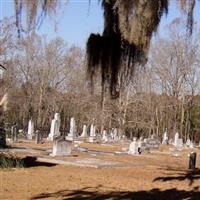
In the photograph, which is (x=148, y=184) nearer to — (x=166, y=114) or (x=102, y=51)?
(x=102, y=51)

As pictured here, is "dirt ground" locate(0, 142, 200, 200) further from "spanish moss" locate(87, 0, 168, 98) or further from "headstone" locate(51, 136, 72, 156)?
"headstone" locate(51, 136, 72, 156)

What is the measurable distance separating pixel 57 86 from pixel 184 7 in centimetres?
6216

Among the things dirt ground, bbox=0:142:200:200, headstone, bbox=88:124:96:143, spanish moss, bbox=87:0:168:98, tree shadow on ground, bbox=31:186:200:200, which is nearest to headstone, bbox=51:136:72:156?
dirt ground, bbox=0:142:200:200

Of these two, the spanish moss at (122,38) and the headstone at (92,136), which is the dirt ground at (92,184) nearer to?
the spanish moss at (122,38)

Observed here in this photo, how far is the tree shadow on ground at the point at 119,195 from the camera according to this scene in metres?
10.4

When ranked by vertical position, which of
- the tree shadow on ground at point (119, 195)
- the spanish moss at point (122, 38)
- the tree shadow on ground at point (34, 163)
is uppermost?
the spanish moss at point (122, 38)

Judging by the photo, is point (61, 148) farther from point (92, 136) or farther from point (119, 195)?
point (92, 136)

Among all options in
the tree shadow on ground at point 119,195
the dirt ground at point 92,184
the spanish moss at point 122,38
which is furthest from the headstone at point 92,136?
the spanish moss at point 122,38

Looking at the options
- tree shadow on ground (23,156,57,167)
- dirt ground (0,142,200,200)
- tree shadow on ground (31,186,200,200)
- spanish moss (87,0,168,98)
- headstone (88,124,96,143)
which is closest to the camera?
spanish moss (87,0,168,98)

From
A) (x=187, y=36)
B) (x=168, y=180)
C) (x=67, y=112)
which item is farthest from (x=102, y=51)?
(x=67, y=112)

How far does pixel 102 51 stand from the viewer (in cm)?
653

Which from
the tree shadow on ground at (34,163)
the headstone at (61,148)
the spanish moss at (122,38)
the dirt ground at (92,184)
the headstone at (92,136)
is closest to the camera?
the spanish moss at (122,38)

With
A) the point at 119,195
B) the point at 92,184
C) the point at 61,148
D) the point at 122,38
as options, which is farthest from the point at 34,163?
the point at 122,38

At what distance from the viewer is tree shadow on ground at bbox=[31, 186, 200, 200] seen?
1039 cm
